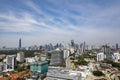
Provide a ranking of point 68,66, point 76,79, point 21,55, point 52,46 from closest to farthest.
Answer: point 76,79 < point 68,66 < point 21,55 < point 52,46

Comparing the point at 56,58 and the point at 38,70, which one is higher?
the point at 56,58

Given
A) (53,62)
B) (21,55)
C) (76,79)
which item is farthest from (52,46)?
(76,79)

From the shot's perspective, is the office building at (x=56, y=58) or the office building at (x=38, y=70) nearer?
the office building at (x=38, y=70)

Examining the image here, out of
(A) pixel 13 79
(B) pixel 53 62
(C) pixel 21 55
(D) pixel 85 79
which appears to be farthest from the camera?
(C) pixel 21 55

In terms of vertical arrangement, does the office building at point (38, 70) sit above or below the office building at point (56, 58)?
below

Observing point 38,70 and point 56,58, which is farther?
point 56,58

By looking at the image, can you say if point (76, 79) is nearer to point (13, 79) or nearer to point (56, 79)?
point (56, 79)

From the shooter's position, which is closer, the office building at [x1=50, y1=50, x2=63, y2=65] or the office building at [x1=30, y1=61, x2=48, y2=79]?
the office building at [x1=30, y1=61, x2=48, y2=79]

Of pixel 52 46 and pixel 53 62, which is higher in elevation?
pixel 52 46

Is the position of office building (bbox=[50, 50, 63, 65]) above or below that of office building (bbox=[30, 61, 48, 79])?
above

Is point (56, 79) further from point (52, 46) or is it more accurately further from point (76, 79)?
point (52, 46)

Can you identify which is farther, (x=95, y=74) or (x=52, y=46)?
(x=52, y=46)
